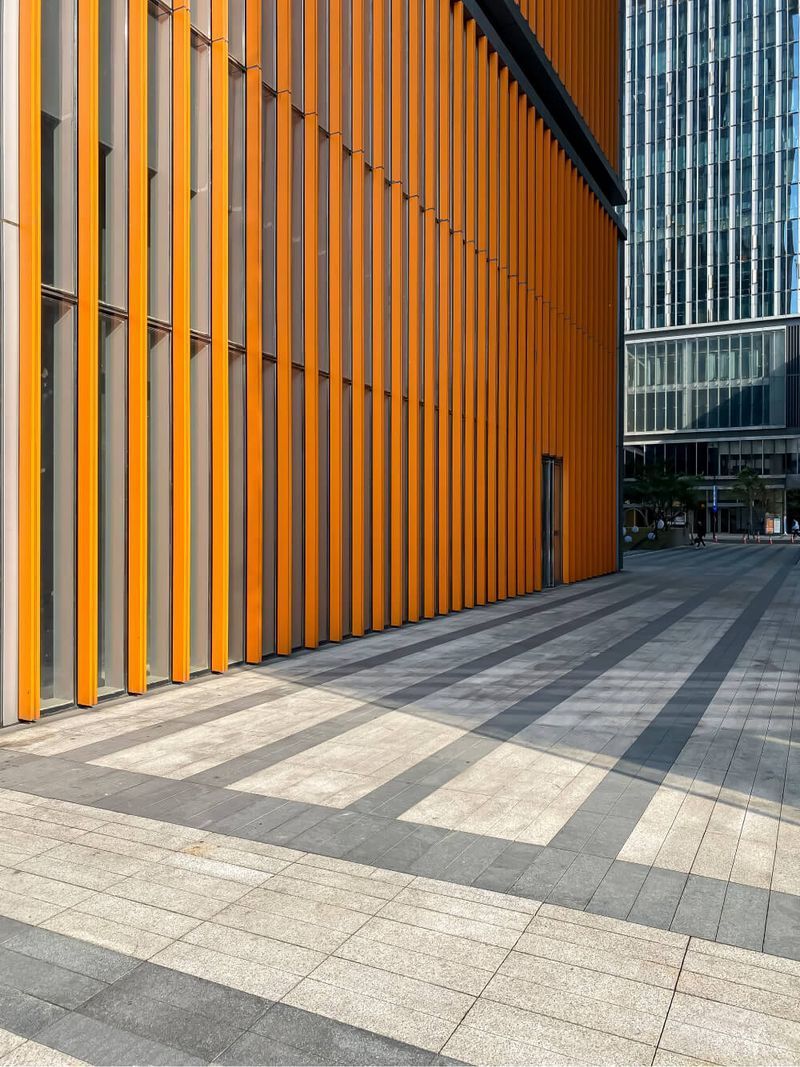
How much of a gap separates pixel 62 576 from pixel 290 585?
14.8 ft

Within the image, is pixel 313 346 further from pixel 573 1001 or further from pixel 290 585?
pixel 573 1001

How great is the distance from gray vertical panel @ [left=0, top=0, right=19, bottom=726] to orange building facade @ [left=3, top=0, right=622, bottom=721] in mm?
45

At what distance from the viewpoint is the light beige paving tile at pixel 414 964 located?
13.4ft

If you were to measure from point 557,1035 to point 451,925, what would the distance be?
1068mm

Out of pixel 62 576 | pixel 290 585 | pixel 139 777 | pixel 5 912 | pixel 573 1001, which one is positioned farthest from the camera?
pixel 290 585

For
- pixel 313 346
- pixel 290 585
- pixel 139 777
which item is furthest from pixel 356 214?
pixel 139 777

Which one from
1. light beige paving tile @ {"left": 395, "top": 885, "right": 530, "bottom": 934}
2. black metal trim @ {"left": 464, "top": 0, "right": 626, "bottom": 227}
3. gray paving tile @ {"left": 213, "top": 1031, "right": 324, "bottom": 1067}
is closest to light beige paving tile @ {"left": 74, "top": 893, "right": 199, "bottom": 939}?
gray paving tile @ {"left": 213, "top": 1031, "right": 324, "bottom": 1067}

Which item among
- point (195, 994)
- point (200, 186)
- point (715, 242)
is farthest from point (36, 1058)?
point (715, 242)

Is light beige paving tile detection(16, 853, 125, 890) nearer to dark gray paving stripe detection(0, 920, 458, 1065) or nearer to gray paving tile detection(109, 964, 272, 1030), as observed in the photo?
dark gray paving stripe detection(0, 920, 458, 1065)

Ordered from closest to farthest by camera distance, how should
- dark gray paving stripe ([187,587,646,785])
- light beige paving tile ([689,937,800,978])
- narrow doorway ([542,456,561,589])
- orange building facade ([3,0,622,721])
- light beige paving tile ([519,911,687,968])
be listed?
light beige paving tile ([689,937,800,978]) → light beige paving tile ([519,911,687,968]) → dark gray paving stripe ([187,587,646,785]) → orange building facade ([3,0,622,721]) → narrow doorway ([542,456,561,589])

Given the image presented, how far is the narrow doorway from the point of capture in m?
27.3

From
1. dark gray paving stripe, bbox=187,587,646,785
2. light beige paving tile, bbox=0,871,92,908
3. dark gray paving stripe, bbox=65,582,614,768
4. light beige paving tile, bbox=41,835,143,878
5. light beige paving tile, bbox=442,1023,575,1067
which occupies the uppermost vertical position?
dark gray paving stripe, bbox=65,582,614,768

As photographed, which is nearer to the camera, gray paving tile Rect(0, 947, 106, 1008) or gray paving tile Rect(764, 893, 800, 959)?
gray paving tile Rect(0, 947, 106, 1008)

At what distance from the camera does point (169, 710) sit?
9891 millimetres
